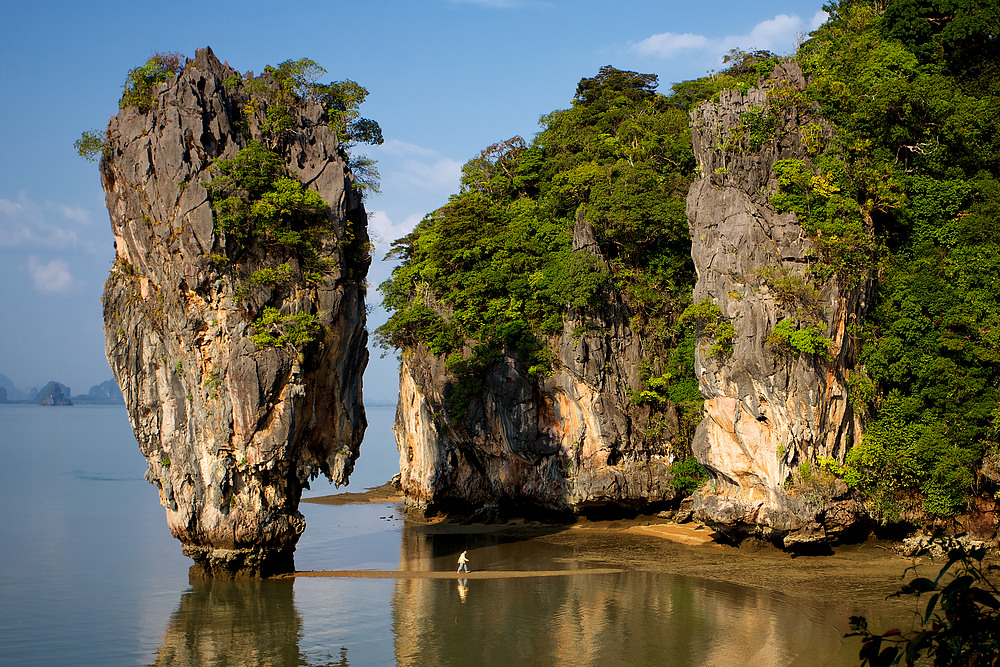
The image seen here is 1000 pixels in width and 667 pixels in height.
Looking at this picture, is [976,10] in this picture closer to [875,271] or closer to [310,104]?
[875,271]

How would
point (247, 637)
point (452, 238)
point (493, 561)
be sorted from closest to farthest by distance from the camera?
point (247, 637) < point (493, 561) < point (452, 238)

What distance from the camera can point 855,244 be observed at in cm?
2531

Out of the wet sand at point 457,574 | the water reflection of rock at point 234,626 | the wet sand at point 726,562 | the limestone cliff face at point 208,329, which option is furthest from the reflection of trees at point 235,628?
the wet sand at point 726,562

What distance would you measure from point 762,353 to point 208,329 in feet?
55.4

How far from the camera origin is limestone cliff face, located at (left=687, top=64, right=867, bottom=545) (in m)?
25.4

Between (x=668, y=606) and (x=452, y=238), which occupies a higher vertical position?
(x=452, y=238)

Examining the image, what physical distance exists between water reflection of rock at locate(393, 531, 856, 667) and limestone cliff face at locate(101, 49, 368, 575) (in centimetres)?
520

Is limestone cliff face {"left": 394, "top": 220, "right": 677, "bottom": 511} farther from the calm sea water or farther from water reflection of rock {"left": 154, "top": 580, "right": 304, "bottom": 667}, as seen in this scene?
water reflection of rock {"left": 154, "top": 580, "right": 304, "bottom": 667}

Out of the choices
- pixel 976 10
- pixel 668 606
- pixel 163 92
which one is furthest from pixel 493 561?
pixel 976 10

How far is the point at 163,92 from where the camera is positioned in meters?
24.5

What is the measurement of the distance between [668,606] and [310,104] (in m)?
18.7

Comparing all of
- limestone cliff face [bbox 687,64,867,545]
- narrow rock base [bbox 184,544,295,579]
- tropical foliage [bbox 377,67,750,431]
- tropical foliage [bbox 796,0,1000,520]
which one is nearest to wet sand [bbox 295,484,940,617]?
limestone cliff face [bbox 687,64,867,545]

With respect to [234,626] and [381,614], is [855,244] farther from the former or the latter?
[234,626]

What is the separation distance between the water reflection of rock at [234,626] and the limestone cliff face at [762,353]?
552 inches
